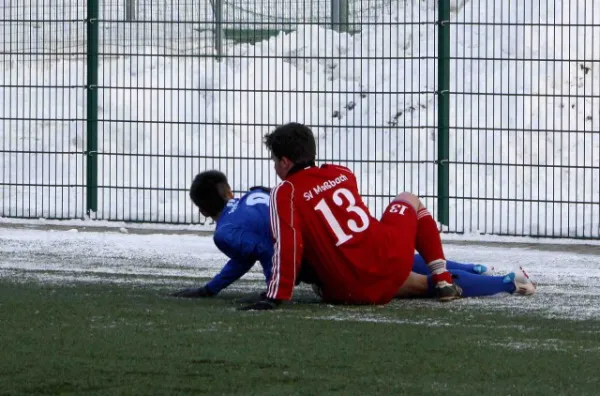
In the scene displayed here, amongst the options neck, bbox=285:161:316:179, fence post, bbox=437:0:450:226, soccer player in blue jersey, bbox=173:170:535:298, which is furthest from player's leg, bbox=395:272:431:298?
fence post, bbox=437:0:450:226

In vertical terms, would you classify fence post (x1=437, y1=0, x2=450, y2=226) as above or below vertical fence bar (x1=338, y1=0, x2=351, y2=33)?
below

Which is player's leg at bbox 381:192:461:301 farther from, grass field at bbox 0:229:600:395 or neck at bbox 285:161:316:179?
neck at bbox 285:161:316:179

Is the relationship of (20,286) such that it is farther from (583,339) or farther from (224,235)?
(583,339)

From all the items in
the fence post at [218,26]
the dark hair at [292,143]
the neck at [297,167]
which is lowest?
the neck at [297,167]

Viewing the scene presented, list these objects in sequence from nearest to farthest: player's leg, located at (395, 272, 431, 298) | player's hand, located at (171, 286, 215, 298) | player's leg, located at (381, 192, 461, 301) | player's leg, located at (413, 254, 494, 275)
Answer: player's leg, located at (381, 192, 461, 301)
player's leg, located at (395, 272, 431, 298)
player's hand, located at (171, 286, 215, 298)
player's leg, located at (413, 254, 494, 275)

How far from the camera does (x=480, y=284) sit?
8.68 metres

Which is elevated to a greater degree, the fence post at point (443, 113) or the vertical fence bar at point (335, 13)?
the vertical fence bar at point (335, 13)

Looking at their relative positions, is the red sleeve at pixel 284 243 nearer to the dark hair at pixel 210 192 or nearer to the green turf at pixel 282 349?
the green turf at pixel 282 349

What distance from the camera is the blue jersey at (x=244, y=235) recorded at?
8.15 metres

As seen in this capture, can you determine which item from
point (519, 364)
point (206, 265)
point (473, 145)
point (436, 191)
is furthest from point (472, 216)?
point (519, 364)

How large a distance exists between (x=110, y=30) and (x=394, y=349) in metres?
7.89

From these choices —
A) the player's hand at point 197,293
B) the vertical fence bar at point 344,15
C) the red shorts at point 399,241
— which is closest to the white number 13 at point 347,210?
the red shorts at point 399,241

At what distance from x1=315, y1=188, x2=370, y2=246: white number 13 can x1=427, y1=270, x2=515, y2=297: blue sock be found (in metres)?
0.90

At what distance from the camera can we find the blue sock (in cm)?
867
